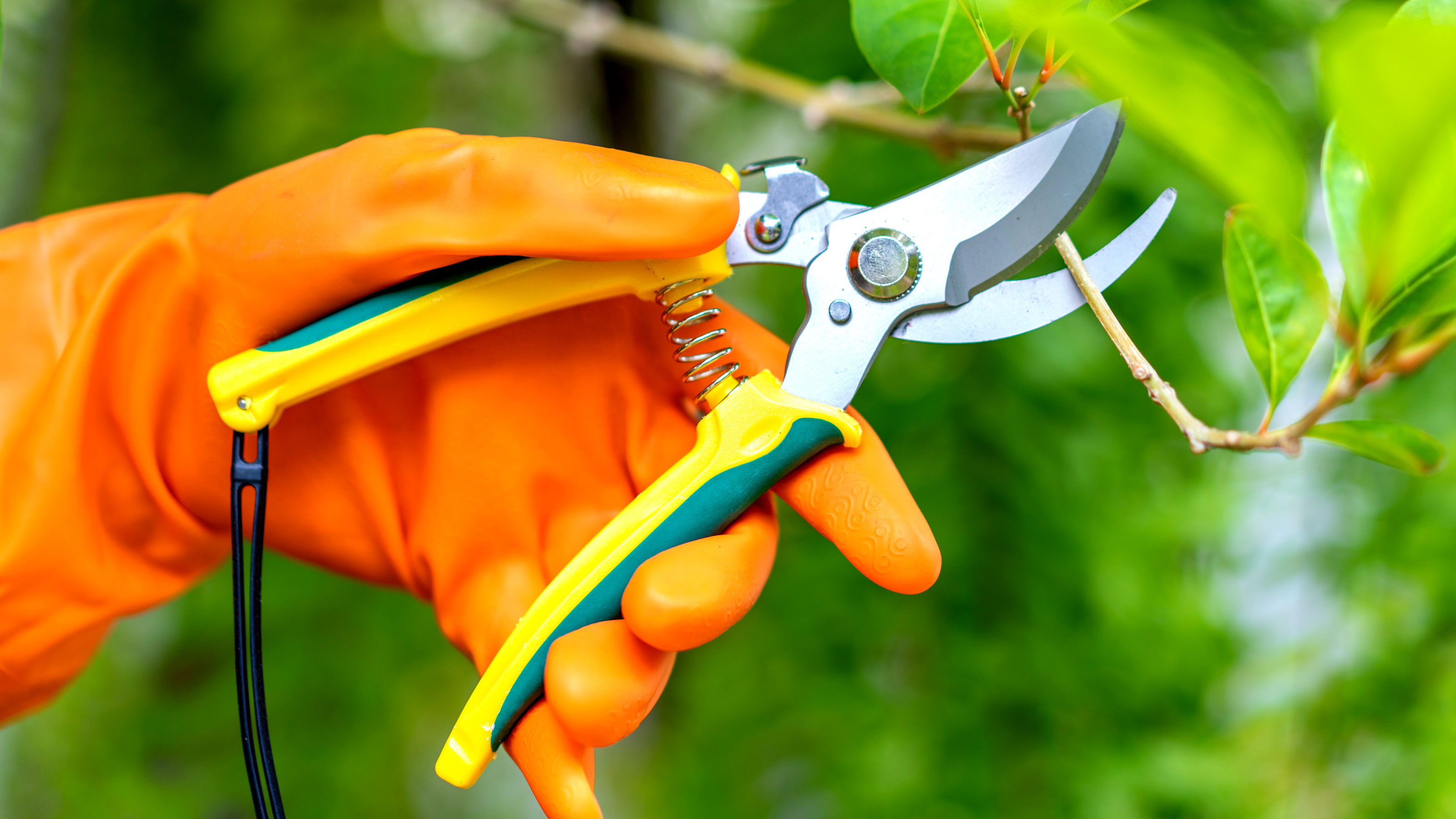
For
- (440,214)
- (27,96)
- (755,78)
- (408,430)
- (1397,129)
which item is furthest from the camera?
(27,96)

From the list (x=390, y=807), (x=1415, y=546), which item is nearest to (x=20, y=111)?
(x=390, y=807)

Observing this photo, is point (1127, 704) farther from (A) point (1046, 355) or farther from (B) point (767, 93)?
(B) point (767, 93)

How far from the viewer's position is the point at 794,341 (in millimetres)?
339

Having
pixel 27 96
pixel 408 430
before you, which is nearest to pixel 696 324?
pixel 408 430

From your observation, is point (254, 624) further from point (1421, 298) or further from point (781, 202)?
point (1421, 298)

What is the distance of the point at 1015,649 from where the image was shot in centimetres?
72

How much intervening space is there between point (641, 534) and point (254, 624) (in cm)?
17

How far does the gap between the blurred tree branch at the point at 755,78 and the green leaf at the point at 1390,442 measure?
0.19 meters

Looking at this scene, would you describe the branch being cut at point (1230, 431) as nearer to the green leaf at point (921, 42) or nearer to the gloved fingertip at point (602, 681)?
the green leaf at point (921, 42)

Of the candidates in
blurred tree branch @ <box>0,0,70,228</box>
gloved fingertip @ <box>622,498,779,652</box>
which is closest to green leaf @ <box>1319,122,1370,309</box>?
gloved fingertip @ <box>622,498,779,652</box>

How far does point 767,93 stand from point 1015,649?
0.49 metres

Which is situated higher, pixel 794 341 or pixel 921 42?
pixel 921 42

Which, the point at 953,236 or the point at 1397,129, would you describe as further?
the point at 953,236

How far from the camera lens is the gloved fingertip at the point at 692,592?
11.9 inches
